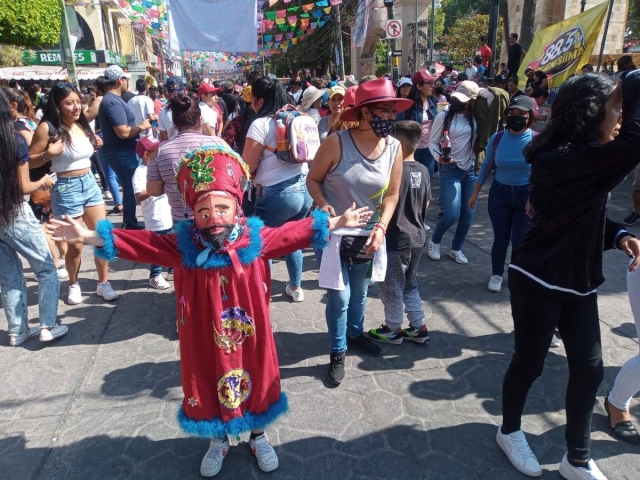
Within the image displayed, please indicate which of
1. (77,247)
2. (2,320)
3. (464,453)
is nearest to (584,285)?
(464,453)

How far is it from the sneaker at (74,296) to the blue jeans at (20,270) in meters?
0.68

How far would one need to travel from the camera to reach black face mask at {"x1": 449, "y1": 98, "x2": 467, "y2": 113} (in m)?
4.86

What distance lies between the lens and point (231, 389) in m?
2.17

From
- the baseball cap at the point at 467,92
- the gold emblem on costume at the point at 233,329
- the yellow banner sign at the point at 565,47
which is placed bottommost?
the gold emblem on costume at the point at 233,329

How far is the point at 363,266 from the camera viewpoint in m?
3.04

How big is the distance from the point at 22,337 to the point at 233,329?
103 inches

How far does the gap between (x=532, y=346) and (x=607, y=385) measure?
133 centimetres


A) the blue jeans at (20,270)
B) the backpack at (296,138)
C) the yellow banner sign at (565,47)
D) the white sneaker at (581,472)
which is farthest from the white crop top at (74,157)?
the yellow banner sign at (565,47)

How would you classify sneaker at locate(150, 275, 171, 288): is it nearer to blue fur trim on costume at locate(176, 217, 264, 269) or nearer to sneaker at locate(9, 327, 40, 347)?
sneaker at locate(9, 327, 40, 347)

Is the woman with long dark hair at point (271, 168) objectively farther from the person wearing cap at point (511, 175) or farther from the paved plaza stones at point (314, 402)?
the person wearing cap at point (511, 175)

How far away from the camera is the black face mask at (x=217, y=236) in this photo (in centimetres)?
204

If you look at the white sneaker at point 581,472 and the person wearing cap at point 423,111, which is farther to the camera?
the person wearing cap at point 423,111

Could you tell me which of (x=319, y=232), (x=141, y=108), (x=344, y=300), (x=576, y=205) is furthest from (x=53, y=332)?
(x=141, y=108)

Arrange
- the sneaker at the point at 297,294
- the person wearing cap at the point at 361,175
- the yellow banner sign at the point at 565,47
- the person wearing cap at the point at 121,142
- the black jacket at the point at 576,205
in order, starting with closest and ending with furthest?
the black jacket at the point at 576,205
the person wearing cap at the point at 361,175
the sneaker at the point at 297,294
the person wearing cap at the point at 121,142
the yellow banner sign at the point at 565,47
